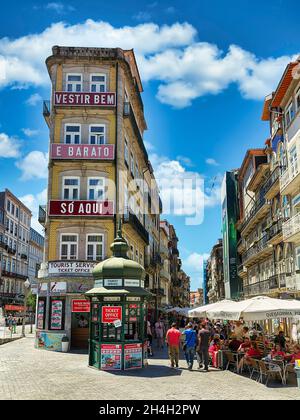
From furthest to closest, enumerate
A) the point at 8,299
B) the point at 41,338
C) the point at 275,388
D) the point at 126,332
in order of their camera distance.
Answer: the point at 8,299, the point at 41,338, the point at 126,332, the point at 275,388

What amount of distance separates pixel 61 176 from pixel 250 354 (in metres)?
16.2

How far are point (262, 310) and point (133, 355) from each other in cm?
481

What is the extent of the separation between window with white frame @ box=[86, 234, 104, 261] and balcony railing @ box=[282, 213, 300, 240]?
36.5ft

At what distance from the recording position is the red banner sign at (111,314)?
16016 millimetres

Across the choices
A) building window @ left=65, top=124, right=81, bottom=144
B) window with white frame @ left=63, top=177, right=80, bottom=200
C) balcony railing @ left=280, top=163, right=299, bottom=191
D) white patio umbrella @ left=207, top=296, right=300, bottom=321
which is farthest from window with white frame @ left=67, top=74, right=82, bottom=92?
white patio umbrella @ left=207, top=296, right=300, bottom=321

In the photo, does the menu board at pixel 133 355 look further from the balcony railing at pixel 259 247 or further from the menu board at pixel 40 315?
the balcony railing at pixel 259 247

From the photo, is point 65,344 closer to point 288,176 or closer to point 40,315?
point 40,315

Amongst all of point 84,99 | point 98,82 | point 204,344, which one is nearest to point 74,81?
point 98,82

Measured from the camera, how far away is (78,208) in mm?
26484

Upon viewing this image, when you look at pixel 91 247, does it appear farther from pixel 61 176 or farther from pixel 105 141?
pixel 105 141

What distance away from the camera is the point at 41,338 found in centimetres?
2444

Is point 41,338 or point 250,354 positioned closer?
point 250,354
